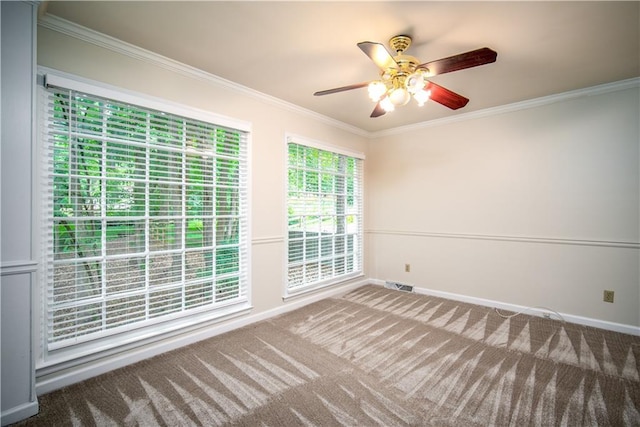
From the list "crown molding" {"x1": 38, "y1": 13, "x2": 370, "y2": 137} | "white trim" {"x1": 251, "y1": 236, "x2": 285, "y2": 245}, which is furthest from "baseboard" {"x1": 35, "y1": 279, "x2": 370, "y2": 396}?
"crown molding" {"x1": 38, "y1": 13, "x2": 370, "y2": 137}

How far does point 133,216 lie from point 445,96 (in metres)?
2.69

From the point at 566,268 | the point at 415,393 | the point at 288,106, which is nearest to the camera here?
the point at 415,393

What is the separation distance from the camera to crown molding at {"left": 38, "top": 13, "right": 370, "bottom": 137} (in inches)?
76.9

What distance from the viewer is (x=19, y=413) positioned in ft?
5.40

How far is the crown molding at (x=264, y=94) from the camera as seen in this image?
201cm

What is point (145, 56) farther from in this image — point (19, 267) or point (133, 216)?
point (19, 267)

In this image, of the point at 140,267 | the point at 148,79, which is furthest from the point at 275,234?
the point at 148,79

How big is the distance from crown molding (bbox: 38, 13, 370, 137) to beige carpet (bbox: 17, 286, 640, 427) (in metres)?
2.45

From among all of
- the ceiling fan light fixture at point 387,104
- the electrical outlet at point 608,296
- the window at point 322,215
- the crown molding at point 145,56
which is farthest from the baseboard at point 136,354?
the electrical outlet at point 608,296

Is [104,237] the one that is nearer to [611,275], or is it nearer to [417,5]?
[417,5]

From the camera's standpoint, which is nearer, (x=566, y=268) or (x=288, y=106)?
(x=566, y=268)

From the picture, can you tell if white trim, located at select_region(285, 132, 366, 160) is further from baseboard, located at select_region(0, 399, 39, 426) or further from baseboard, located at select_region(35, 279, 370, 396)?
baseboard, located at select_region(0, 399, 39, 426)

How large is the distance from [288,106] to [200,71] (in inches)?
42.7

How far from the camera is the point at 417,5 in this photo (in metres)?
1.77
